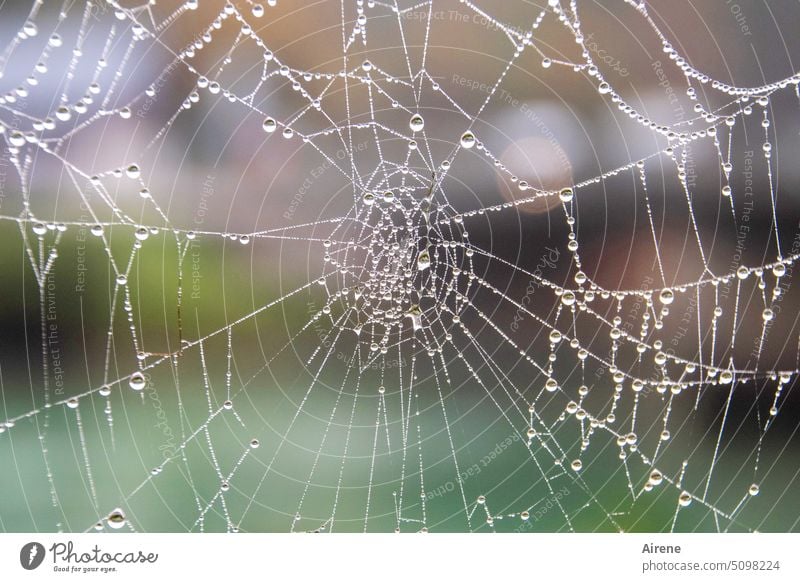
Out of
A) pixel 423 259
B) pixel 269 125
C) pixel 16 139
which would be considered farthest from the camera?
pixel 423 259

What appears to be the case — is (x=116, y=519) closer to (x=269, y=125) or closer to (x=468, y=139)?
(x=269, y=125)

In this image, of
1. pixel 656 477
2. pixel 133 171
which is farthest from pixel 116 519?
pixel 656 477

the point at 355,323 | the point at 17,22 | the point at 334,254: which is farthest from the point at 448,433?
the point at 17,22

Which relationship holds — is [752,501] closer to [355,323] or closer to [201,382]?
[355,323]

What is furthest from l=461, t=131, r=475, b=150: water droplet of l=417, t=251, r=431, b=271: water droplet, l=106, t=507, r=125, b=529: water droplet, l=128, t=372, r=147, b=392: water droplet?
l=106, t=507, r=125, b=529: water droplet

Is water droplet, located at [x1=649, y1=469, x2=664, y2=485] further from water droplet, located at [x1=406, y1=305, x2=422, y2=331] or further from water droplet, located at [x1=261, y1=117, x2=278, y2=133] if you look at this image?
water droplet, located at [x1=261, y1=117, x2=278, y2=133]

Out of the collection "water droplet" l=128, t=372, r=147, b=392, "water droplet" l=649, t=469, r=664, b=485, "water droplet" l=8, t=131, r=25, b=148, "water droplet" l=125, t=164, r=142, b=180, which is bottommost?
"water droplet" l=649, t=469, r=664, b=485

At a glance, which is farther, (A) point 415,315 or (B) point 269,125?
(A) point 415,315
